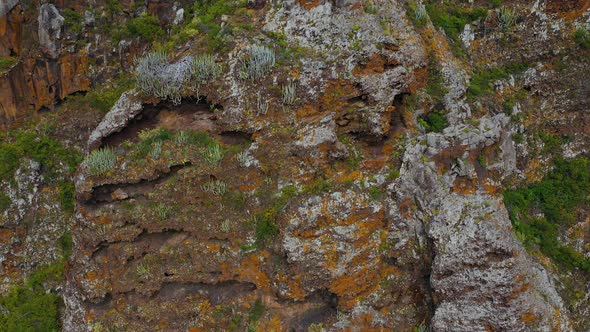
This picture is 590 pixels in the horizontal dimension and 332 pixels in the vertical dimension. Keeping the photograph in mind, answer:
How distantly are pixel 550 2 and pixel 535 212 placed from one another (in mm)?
5328

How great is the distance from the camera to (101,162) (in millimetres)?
10039

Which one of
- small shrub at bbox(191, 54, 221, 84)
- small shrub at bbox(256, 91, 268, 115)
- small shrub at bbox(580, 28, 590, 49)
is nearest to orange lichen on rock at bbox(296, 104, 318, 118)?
small shrub at bbox(256, 91, 268, 115)

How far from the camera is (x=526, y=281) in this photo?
7.61m

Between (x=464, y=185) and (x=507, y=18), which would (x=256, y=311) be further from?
(x=507, y=18)

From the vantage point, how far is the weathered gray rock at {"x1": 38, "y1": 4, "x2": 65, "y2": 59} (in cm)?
1250

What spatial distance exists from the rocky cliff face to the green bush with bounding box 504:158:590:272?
0.31 ft

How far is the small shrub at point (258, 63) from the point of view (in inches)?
401

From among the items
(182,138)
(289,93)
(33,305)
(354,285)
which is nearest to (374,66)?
(289,93)

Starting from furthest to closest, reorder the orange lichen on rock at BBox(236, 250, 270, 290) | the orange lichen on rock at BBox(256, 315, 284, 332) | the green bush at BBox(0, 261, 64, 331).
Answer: the green bush at BBox(0, 261, 64, 331), the orange lichen on rock at BBox(236, 250, 270, 290), the orange lichen on rock at BBox(256, 315, 284, 332)

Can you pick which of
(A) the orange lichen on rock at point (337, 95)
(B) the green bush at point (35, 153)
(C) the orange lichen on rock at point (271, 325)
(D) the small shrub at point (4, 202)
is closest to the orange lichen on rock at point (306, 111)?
A: (A) the orange lichen on rock at point (337, 95)

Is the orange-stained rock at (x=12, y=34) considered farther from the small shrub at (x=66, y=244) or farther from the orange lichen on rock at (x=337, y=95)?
the orange lichen on rock at (x=337, y=95)

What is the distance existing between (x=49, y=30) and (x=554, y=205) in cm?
1403

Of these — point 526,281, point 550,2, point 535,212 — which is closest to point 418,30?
point 550,2

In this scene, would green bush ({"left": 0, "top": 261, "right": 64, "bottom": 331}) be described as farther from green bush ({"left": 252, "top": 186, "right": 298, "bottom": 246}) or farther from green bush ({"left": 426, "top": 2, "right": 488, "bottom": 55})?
green bush ({"left": 426, "top": 2, "right": 488, "bottom": 55})
